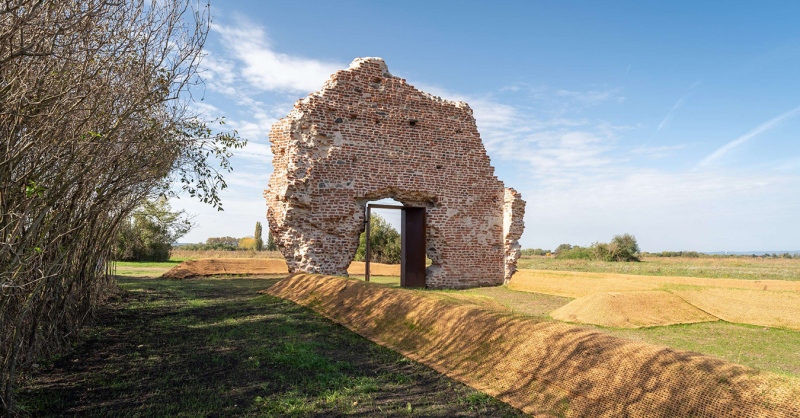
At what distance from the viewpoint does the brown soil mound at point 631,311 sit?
907 cm

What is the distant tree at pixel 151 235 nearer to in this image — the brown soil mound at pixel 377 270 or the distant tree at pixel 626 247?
the brown soil mound at pixel 377 270

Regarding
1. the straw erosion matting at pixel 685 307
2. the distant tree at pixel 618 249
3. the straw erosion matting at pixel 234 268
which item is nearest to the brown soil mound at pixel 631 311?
the straw erosion matting at pixel 685 307

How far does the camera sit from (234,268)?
22125 mm

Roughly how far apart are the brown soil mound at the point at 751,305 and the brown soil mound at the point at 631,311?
0.31m

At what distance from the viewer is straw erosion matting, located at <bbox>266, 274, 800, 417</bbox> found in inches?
145

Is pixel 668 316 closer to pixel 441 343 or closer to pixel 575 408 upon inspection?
pixel 441 343

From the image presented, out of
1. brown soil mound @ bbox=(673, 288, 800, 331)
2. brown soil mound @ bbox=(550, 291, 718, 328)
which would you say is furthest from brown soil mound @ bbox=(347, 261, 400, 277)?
brown soil mound @ bbox=(673, 288, 800, 331)

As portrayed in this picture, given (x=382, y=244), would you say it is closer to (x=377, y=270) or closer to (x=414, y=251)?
(x=377, y=270)

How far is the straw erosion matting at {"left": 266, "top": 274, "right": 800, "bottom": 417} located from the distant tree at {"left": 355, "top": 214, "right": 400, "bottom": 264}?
21759 mm

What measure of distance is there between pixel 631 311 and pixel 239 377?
7.42 m

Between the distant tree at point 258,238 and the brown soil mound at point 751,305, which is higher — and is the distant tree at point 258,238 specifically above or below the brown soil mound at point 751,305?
above

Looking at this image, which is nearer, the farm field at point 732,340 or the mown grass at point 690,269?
the farm field at point 732,340

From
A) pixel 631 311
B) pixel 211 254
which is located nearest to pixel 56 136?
pixel 631 311

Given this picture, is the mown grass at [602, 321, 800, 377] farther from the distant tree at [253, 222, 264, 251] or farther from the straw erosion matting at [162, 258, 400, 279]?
the distant tree at [253, 222, 264, 251]
